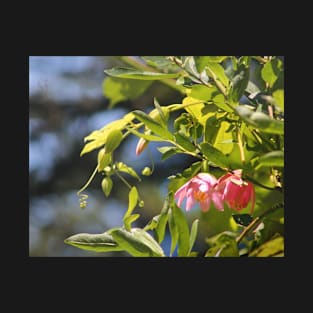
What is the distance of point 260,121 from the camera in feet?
3.30

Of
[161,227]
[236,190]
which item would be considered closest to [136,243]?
[161,227]

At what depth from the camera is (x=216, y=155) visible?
44.8 inches

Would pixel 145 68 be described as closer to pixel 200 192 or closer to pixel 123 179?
pixel 123 179

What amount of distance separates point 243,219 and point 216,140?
0.14m

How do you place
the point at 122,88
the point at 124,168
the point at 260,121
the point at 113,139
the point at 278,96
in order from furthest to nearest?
1. the point at 122,88
2. the point at 124,168
3. the point at 113,139
4. the point at 278,96
5. the point at 260,121

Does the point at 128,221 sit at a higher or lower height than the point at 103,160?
lower

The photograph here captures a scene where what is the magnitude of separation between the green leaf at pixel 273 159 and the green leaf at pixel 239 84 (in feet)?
0.35

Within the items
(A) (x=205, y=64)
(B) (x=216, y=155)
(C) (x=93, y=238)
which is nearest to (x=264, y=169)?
(B) (x=216, y=155)

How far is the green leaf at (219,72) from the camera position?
3.74 ft

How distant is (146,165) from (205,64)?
0.32m

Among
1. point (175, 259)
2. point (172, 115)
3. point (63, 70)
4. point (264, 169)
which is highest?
point (63, 70)

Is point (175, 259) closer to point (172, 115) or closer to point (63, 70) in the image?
point (172, 115)

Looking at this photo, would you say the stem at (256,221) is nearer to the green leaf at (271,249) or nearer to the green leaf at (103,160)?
the green leaf at (271,249)

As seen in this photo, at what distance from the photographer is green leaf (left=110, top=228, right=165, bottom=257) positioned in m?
1.15
